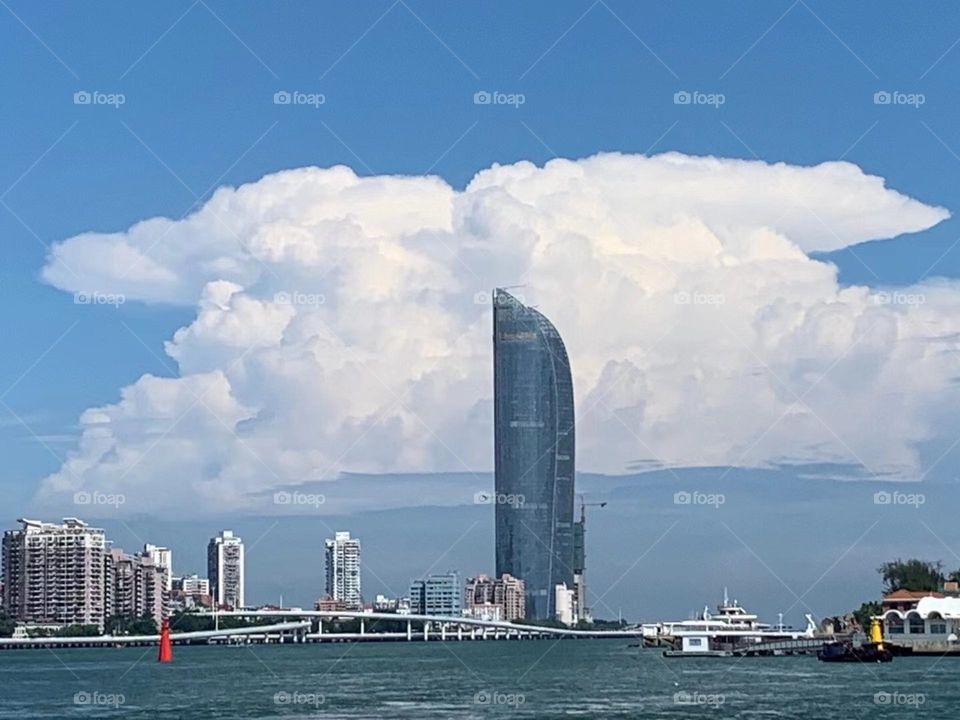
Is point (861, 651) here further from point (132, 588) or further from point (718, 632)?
point (132, 588)

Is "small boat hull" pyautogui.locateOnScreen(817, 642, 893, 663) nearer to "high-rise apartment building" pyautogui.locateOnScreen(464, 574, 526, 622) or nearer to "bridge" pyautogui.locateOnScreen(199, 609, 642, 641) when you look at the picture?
"bridge" pyautogui.locateOnScreen(199, 609, 642, 641)

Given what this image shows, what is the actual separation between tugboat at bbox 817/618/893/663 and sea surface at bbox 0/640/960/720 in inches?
42.4

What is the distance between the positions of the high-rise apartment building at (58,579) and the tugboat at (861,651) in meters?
101

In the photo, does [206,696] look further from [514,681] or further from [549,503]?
[549,503]

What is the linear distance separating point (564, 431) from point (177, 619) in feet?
154

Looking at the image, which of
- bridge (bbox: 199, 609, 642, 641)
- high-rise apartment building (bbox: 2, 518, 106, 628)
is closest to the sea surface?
bridge (bbox: 199, 609, 642, 641)

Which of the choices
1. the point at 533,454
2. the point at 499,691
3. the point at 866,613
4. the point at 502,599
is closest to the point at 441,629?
the point at 502,599

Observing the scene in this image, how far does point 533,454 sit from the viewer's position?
6969 inches

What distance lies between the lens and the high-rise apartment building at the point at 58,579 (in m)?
165

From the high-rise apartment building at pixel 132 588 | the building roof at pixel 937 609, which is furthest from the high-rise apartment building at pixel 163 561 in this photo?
the building roof at pixel 937 609

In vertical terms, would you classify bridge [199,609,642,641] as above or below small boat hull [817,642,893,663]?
above

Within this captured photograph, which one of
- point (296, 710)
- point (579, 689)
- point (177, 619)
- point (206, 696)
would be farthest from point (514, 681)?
point (177, 619)

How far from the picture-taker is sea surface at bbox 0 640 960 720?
4394 cm

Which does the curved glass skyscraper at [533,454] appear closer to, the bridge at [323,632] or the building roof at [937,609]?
the bridge at [323,632]
